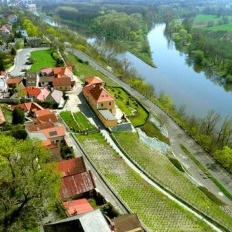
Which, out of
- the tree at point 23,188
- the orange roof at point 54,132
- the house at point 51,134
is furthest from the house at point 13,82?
the tree at point 23,188

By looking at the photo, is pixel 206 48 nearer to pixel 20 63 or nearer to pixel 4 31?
pixel 20 63

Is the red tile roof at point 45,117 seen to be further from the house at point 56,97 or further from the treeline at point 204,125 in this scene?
the treeline at point 204,125

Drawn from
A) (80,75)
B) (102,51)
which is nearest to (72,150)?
(80,75)

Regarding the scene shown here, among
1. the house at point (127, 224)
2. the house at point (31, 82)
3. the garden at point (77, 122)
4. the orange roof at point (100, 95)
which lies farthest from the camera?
the house at point (31, 82)

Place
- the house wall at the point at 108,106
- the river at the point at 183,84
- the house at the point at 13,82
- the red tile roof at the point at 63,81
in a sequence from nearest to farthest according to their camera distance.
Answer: the house wall at the point at 108,106
the house at the point at 13,82
the red tile roof at the point at 63,81
the river at the point at 183,84

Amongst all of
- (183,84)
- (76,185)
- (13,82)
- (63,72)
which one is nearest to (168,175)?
(76,185)

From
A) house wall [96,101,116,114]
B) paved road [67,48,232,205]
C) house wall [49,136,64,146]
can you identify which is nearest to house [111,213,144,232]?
house wall [49,136,64,146]
